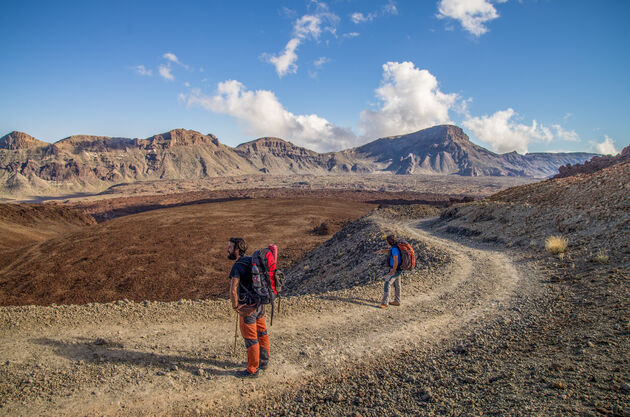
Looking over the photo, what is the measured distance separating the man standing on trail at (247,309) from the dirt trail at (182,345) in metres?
0.25

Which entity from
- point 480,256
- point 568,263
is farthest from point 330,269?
point 568,263

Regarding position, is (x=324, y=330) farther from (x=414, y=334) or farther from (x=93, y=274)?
(x=93, y=274)

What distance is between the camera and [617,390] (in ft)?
12.1

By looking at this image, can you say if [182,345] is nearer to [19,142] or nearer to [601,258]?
[601,258]

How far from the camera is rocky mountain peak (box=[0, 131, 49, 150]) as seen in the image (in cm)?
18650

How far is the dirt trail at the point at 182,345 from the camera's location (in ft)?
13.8

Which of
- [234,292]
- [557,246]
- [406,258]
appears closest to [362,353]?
[234,292]

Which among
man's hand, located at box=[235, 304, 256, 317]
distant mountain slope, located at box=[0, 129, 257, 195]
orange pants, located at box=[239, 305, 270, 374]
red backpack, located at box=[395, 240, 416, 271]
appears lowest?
orange pants, located at box=[239, 305, 270, 374]

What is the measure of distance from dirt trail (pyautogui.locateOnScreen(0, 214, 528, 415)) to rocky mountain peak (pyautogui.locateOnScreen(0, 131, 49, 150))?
241m

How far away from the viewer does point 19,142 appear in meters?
188

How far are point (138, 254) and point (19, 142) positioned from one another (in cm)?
23502

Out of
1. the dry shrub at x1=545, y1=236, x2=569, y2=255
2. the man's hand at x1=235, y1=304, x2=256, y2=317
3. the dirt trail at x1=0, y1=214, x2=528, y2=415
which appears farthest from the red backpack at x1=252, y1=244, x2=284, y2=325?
the dry shrub at x1=545, y1=236, x2=569, y2=255

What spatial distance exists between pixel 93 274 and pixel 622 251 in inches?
1062

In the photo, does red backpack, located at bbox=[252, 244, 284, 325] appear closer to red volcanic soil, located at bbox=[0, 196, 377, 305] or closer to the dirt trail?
the dirt trail
